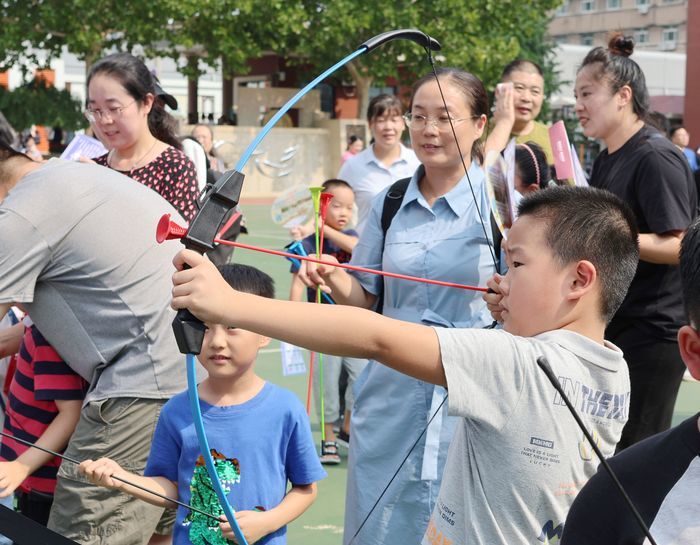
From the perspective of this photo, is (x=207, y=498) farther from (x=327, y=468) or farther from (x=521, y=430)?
(x=327, y=468)

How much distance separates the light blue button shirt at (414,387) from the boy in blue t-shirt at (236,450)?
0.39m

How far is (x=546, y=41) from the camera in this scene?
39.4m

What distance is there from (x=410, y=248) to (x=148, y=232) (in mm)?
775

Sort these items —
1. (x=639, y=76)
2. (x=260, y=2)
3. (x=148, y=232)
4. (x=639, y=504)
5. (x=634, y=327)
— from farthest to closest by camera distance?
1. (x=260, y=2)
2. (x=639, y=76)
3. (x=634, y=327)
4. (x=148, y=232)
5. (x=639, y=504)

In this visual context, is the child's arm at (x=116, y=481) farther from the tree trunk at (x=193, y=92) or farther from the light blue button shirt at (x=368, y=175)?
the tree trunk at (x=193, y=92)

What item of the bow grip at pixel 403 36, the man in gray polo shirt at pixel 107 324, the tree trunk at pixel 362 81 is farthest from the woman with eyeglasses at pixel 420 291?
the tree trunk at pixel 362 81

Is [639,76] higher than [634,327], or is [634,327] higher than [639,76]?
[639,76]

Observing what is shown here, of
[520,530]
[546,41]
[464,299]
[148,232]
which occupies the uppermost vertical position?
[546,41]

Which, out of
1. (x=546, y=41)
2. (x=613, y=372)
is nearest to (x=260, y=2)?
(x=546, y=41)

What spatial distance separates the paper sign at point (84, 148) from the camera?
4.06 m

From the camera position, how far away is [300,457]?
8.87 ft

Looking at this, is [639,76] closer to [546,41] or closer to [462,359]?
[462,359]

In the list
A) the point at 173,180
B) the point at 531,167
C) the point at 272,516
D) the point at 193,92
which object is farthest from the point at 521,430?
the point at 193,92

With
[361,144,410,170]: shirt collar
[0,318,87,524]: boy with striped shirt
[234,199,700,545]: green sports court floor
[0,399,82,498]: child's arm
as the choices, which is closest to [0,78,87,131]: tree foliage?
[234,199,700,545]: green sports court floor
